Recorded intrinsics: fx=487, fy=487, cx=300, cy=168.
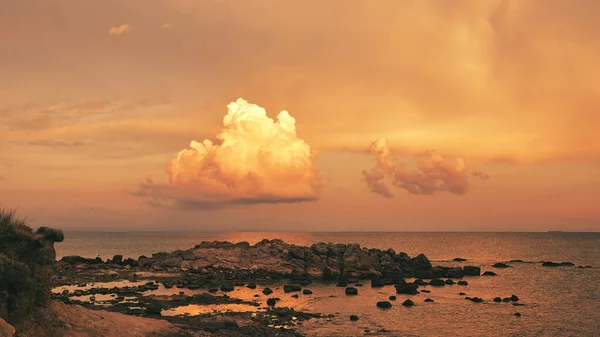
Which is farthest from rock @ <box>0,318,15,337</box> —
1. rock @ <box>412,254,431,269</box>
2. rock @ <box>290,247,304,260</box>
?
rock @ <box>412,254,431,269</box>

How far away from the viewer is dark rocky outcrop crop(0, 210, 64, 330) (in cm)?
2475

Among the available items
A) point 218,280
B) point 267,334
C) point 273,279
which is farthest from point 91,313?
point 273,279

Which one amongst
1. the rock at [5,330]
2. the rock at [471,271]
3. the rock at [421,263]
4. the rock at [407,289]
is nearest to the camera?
the rock at [5,330]

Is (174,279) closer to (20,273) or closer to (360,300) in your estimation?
(360,300)

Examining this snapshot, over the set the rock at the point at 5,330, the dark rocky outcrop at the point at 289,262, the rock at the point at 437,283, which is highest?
the rock at the point at 5,330

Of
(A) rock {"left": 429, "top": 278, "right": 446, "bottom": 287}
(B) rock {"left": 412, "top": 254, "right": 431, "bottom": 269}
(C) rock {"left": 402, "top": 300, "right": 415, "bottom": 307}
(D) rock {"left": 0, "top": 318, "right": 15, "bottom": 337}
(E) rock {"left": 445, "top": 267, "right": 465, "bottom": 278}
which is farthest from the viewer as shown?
(B) rock {"left": 412, "top": 254, "right": 431, "bottom": 269}

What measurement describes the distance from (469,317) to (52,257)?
41737 mm

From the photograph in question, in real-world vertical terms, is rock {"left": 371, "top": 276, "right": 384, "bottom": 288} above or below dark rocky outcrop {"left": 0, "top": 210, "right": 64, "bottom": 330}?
below

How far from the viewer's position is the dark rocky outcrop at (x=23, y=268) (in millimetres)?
24750

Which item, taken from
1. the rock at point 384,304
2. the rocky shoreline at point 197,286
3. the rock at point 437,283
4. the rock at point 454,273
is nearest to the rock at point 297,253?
the rocky shoreline at point 197,286

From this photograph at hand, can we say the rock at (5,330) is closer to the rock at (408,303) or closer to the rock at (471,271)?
the rock at (408,303)

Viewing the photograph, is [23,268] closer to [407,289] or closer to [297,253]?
[407,289]

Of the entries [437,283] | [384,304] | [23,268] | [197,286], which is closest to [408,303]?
[384,304]

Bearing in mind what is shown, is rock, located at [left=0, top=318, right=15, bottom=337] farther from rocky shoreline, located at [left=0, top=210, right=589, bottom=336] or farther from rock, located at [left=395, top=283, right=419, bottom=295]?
rock, located at [left=395, top=283, right=419, bottom=295]
